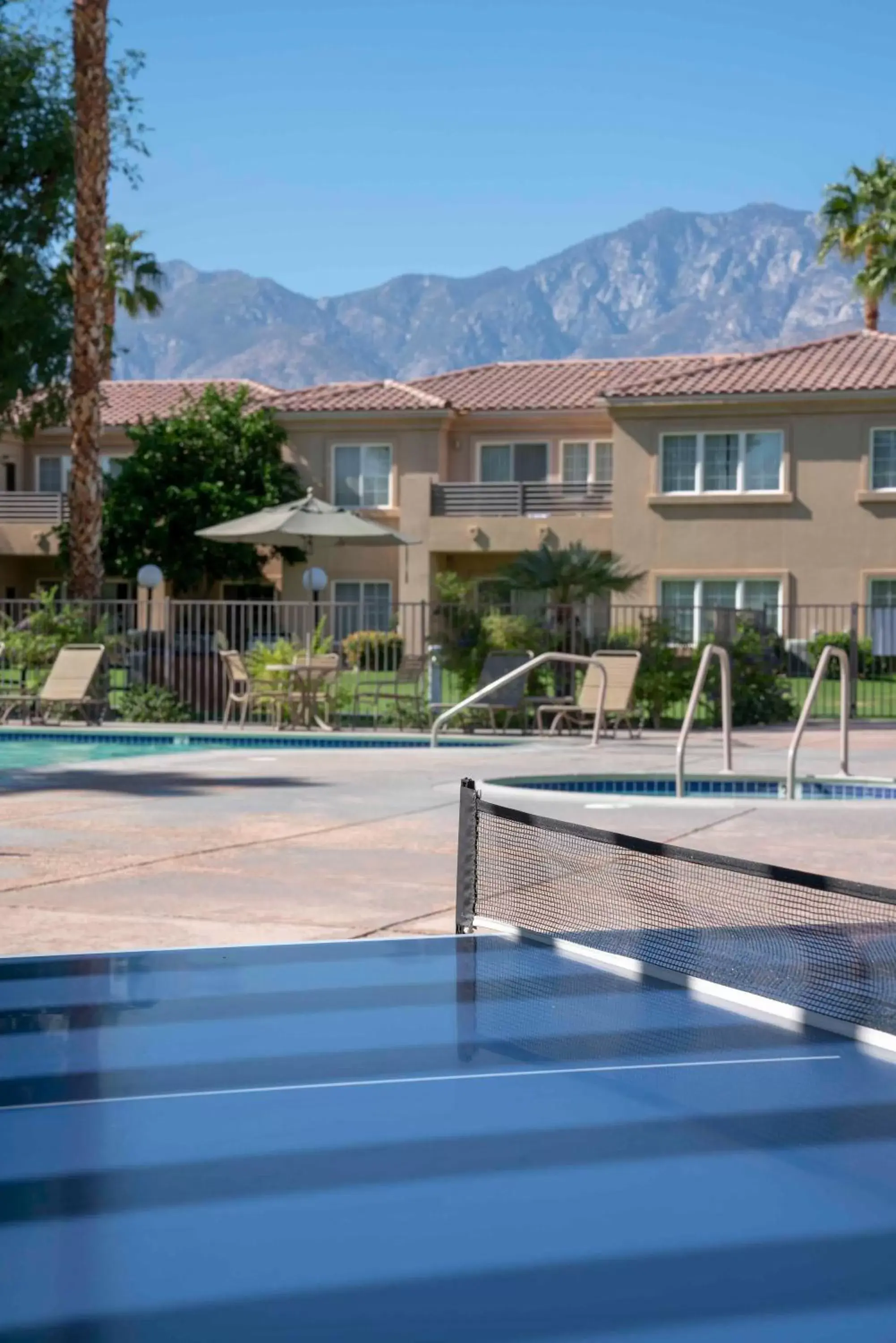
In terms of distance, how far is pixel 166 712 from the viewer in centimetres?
2384

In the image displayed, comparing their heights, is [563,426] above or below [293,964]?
above

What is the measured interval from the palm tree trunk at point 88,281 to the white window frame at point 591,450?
59.3ft

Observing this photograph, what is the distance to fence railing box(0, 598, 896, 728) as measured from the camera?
23359 mm

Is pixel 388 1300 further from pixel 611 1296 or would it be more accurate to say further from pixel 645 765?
pixel 645 765

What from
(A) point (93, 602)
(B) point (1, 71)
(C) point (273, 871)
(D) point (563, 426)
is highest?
(B) point (1, 71)

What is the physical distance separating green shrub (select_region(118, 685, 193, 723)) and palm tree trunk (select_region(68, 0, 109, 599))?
2007mm

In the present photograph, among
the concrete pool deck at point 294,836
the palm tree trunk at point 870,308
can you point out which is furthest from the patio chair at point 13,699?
the palm tree trunk at point 870,308

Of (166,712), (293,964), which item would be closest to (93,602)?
(166,712)

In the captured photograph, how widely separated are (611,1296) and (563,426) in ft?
131

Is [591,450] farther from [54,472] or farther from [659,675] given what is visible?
[659,675]

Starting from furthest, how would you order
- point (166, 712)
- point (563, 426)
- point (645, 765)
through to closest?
point (563, 426)
point (166, 712)
point (645, 765)

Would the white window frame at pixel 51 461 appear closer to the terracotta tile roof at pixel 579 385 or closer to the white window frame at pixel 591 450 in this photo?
the terracotta tile roof at pixel 579 385

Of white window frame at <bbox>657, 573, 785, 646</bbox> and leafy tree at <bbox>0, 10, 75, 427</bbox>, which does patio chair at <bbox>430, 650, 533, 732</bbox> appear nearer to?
leafy tree at <bbox>0, 10, 75, 427</bbox>

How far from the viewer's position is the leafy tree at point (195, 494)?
136 ft
